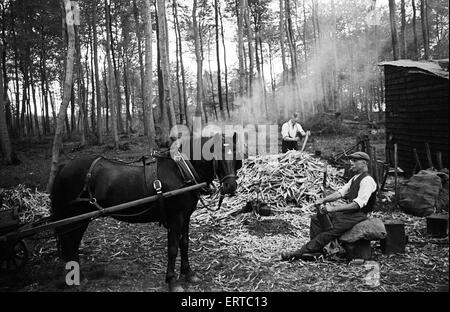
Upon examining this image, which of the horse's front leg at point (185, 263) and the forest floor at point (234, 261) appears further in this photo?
the horse's front leg at point (185, 263)

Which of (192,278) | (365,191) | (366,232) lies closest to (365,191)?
(365,191)

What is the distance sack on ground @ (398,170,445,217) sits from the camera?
7.65m

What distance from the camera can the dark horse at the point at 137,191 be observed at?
191 inches

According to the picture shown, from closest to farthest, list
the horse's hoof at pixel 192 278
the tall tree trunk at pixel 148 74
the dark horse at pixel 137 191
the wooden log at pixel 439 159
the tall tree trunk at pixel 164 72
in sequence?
the dark horse at pixel 137 191
the horse's hoof at pixel 192 278
the wooden log at pixel 439 159
the tall tree trunk at pixel 148 74
the tall tree trunk at pixel 164 72

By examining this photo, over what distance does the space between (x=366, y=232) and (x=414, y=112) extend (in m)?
7.38

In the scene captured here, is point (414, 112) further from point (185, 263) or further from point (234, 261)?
point (185, 263)

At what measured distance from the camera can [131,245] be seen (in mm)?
6738

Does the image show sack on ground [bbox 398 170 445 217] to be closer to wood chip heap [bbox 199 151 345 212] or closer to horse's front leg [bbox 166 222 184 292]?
wood chip heap [bbox 199 151 345 212]

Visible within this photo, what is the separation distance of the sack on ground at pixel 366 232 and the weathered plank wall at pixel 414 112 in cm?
429

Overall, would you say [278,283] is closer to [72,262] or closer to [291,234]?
[291,234]

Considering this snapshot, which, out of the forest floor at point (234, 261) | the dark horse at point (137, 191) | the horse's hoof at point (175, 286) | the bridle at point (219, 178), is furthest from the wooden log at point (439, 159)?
the horse's hoof at point (175, 286)

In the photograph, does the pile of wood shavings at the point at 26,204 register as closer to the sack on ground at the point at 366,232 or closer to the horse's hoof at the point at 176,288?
the horse's hoof at the point at 176,288

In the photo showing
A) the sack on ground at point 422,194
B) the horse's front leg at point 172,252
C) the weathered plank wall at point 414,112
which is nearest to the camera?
the horse's front leg at point 172,252

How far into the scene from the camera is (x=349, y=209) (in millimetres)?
5168
